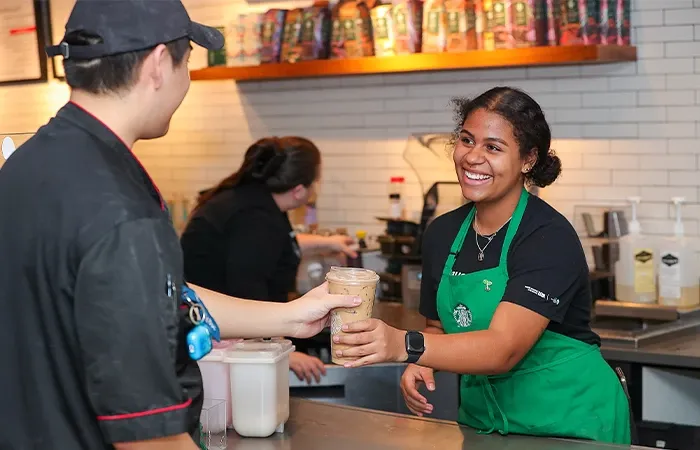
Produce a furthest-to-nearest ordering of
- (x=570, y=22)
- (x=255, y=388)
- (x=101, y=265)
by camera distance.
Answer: (x=570, y=22) → (x=255, y=388) → (x=101, y=265)

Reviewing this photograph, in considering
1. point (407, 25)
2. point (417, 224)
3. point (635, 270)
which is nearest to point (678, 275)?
point (635, 270)

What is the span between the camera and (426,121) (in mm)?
5180

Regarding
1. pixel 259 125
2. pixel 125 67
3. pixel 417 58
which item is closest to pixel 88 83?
pixel 125 67

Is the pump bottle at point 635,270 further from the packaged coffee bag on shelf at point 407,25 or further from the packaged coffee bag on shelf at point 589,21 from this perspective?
the packaged coffee bag on shelf at point 407,25

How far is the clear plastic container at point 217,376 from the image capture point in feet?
8.77

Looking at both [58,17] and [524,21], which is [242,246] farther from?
→ [58,17]

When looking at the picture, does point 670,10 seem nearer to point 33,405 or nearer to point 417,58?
point 417,58

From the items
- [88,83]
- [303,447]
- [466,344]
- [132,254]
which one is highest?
[88,83]

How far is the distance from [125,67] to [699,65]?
336 centimetres

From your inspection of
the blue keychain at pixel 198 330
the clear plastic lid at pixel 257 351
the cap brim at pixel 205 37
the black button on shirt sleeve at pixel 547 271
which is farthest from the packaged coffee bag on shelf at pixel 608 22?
the blue keychain at pixel 198 330

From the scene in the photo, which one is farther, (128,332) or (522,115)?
(522,115)

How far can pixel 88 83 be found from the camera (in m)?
1.74

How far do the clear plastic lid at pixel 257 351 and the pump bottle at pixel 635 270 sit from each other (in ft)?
6.92

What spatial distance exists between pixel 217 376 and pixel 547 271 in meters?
0.93
